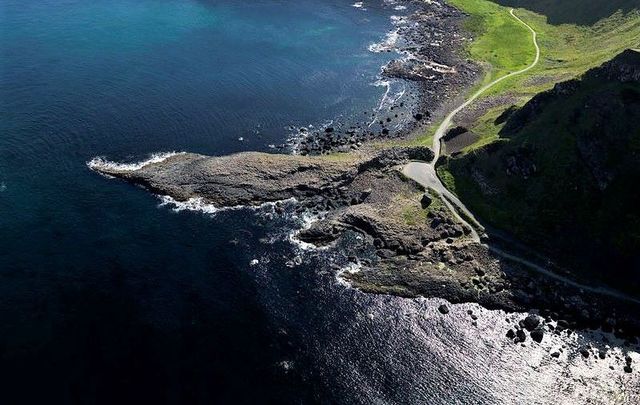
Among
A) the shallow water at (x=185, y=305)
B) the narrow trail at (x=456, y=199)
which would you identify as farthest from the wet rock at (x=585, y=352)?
the narrow trail at (x=456, y=199)

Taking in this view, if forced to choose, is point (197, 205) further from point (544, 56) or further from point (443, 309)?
point (544, 56)

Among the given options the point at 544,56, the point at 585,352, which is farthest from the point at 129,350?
the point at 544,56

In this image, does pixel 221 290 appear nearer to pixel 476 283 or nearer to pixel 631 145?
pixel 476 283

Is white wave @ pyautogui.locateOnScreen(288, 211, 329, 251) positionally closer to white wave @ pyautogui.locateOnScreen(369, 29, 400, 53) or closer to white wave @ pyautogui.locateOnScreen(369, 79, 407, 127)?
white wave @ pyautogui.locateOnScreen(369, 79, 407, 127)

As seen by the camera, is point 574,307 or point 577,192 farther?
point 577,192

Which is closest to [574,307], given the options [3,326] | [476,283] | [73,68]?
[476,283]

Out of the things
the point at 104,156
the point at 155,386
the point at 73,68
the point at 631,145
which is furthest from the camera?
the point at 73,68

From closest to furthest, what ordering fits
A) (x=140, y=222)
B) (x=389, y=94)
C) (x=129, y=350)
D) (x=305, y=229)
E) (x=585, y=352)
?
(x=129, y=350) → (x=585, y=352) → (x=305, y=229) → (x=140, y=222) → (x=389, y=94)
